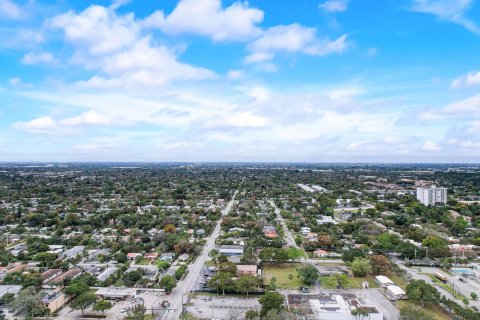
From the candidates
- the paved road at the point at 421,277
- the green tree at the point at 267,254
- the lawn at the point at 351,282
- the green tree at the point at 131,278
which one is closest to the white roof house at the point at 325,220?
the paved road at the point at 421,277

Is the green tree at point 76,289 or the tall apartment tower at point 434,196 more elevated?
the tall apartment tower at point 434,196

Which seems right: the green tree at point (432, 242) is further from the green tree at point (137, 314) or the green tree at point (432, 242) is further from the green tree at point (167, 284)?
the green tree at point (137, 314)

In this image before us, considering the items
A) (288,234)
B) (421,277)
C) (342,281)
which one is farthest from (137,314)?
(288,234)

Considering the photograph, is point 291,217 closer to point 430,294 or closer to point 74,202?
point 430,294

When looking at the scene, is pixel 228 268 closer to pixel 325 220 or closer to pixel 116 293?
pixel 116 293

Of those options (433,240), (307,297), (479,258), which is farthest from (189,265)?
(479,258)

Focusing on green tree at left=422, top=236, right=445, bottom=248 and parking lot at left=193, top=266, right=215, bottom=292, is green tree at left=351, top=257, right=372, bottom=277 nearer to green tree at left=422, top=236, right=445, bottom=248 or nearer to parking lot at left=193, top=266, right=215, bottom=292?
green tree at left=422, top=236, right=445, bottom=248

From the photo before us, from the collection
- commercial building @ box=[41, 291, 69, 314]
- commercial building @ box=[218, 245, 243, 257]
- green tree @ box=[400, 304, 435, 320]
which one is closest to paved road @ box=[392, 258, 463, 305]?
green tree @ box=[400, 304, 435, 320]

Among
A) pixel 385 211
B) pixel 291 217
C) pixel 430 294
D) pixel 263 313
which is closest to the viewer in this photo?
pixel 263 313
